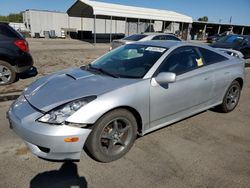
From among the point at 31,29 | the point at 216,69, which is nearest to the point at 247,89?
the point at 216,69

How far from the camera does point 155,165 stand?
9.33ft

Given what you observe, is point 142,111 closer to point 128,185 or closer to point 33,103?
point 128,185

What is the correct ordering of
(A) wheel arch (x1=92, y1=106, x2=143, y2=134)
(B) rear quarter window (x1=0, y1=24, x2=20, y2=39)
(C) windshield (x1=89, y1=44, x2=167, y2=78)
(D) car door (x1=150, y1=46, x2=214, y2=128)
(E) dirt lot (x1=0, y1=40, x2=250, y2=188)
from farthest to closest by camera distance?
(B) rear quarter window (x1=0, y1=24, x2=20, y2=39) < (C) windshield (x1=89, y1=44, x2=167, y2=78) < (D) car door (x1=150, y1=46, x2=214, y2=128) < (A) wheel arch (x1=92, y1=106, x2=143, y2=134) < (E) dirt lot (x1=0, y1=40, x2=250, y2=188)

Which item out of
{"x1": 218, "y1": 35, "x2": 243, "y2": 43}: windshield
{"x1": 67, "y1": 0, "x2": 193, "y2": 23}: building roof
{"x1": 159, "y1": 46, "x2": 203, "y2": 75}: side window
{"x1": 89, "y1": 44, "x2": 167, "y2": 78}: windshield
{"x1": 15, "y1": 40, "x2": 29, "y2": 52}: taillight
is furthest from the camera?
{"x1": 67, "y1": 0, "x2": 193, "y2": 23}: building roof

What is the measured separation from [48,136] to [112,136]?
0.80m

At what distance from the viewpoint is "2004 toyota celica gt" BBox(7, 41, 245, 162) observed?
2.46 meters

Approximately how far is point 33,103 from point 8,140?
1035mm

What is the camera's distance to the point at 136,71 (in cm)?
324

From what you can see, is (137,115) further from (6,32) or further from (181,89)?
(6,32)

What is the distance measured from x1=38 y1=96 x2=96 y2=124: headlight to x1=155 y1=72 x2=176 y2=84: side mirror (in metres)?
1.02

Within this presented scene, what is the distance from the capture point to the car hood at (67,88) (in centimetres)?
262

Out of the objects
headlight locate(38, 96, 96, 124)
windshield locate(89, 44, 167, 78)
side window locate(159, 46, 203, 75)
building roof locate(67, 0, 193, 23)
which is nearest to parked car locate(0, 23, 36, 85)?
windshield locate(89, 44, 167, 78)

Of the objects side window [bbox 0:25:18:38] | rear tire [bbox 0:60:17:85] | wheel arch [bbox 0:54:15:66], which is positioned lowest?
rear tire [bbox 0:60:17:85]

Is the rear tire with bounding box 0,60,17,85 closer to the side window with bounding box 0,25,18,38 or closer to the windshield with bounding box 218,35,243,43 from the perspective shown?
the side window with bounding box 0,25,18,38
